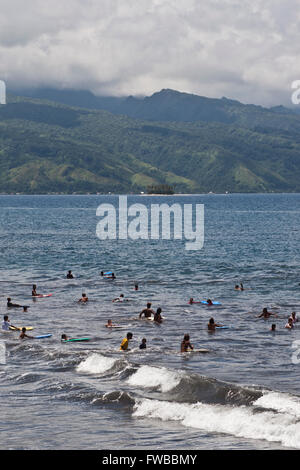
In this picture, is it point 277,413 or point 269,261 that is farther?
point 269,261

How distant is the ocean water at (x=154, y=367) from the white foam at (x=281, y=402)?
0.18 feet

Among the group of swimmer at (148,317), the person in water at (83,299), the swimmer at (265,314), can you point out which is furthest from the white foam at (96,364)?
the person in water at (83,299)

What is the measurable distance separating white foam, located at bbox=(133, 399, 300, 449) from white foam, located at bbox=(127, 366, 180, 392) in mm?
3223

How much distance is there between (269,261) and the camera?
99.0 metres

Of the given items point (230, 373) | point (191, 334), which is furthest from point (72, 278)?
point (230, 373)

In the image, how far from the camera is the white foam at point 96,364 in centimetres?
3953

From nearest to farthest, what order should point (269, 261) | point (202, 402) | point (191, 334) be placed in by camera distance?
point (202, 402) → point (191, 334) → point (269, 261)

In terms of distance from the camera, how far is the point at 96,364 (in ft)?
132

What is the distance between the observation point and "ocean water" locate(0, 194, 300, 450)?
92.3ft

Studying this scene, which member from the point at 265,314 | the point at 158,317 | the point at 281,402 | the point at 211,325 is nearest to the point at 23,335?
the point at 158,317

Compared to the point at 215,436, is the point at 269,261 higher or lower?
higher

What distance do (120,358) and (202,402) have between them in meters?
10.3

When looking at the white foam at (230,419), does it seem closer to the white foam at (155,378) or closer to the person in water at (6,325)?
the white foam at (155,378)
